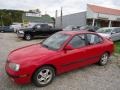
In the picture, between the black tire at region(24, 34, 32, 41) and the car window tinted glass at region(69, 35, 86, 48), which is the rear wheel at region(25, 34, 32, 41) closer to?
the black tire at region(24, 34, 32, 41)

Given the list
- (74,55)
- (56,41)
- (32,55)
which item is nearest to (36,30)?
(56,41)

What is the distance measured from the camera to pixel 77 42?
525 centimetres

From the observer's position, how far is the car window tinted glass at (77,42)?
5.11m

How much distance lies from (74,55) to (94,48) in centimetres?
105

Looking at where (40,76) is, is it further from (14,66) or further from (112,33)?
(112,33)

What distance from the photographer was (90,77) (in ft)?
17.0

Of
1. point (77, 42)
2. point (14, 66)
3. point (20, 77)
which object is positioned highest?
point (77, 42)

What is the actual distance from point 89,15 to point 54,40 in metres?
28.0

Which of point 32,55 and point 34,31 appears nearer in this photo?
point 32,55

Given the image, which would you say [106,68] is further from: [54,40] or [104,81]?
[54,40]

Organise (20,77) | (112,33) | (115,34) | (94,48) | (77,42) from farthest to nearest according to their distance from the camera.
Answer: (115,34) < (112,33) < (94,48) < (77,42) < (20,77)

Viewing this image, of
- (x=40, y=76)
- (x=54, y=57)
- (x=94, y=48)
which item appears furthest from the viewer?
(x=94, y=48)

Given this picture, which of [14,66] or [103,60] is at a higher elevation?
[14,66]

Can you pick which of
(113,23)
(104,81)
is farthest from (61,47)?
(113,23)
